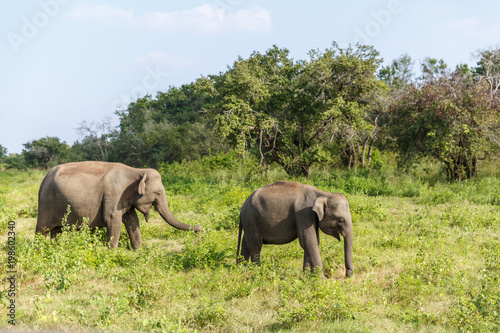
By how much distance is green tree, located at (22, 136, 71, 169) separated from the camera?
36094 mm

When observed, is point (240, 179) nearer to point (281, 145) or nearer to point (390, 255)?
point (281, 145)

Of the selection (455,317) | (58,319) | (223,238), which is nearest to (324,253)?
(223,238)

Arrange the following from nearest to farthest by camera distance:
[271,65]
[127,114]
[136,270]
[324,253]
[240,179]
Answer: [136,270] → [324,253] → [240,179] → [271,65] → [127,114]

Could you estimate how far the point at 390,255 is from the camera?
27.9 ft

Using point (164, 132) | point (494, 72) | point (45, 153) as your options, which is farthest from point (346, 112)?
point (45, 153)

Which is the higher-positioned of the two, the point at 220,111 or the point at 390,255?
the point at 220,111

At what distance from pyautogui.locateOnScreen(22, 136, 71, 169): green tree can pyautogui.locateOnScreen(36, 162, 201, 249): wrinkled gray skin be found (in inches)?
1159

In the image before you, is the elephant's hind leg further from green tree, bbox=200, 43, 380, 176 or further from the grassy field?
green tree, bbox=200, 43, 380, 176

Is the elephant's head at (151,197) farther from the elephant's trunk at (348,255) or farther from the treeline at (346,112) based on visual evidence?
the treeline at (346,112)

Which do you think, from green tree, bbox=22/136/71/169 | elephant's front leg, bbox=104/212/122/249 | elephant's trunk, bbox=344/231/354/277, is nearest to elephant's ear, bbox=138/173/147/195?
elephant's front leg, bbox=104/212/122/249

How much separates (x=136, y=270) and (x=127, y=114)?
140ft

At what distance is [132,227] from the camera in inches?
367

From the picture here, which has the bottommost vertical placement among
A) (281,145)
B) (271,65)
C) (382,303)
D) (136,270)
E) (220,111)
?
(382,303)

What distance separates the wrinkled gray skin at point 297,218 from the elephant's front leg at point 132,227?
266cm
